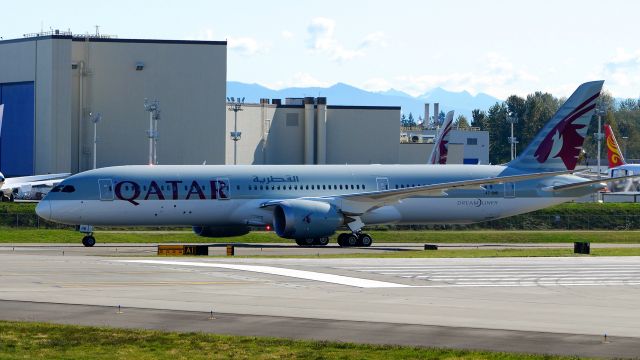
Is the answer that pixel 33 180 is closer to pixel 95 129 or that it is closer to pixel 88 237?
pixel 95 129

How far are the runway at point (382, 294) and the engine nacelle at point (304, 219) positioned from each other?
12.8 metres

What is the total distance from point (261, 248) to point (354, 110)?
59707 mm

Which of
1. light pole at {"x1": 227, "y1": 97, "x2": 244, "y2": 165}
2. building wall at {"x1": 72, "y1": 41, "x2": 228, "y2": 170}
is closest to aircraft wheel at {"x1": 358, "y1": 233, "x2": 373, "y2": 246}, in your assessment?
light pole at {"x1": 227, "y1": 97, "x2": 244, "y2": 165}

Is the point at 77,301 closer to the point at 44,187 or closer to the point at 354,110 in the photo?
the point at 44,187

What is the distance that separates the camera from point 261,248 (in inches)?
2131

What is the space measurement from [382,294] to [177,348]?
9801 mm

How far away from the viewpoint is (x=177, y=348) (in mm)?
20984

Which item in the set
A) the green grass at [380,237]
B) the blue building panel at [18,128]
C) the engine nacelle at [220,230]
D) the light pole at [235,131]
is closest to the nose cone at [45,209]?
the green grass at [380,237]

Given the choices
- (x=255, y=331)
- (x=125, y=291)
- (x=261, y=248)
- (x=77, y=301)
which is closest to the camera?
(x=255, y=331)

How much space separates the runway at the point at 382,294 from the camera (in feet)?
74.6

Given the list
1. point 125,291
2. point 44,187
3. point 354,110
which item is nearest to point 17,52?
point 44,187

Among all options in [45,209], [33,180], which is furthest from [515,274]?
[33,180]

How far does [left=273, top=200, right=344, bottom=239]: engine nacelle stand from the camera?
54.8 meters

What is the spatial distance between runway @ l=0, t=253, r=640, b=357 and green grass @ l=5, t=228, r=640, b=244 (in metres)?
19.8
